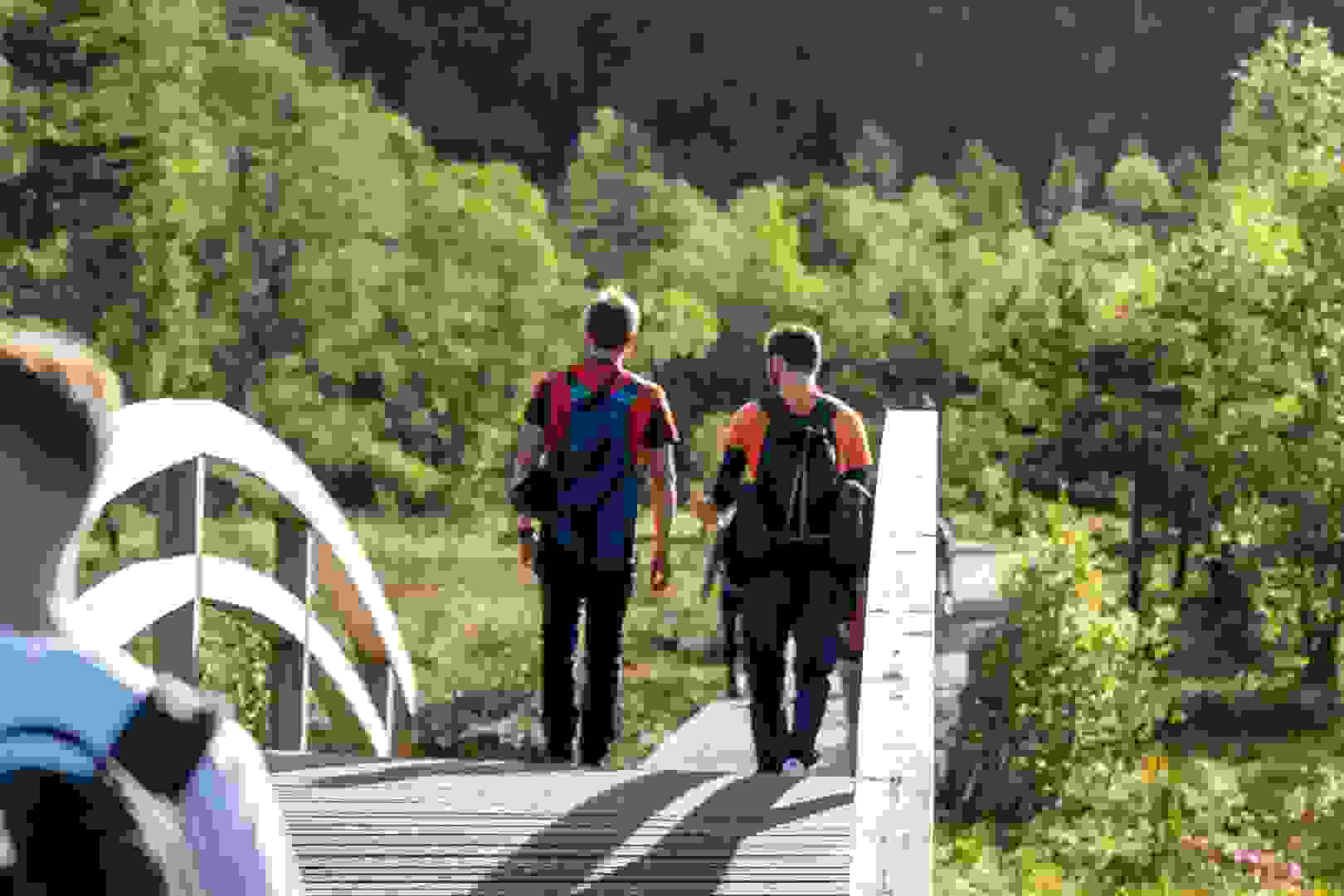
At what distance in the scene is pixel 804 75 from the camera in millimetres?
159375

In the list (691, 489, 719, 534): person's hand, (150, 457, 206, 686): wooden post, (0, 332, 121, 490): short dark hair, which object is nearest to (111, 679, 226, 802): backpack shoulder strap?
(0, 332, 121, 490): short dark hair

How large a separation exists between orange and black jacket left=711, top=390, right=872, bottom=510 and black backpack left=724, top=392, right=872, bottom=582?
0.06 ft

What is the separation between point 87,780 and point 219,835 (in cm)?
12

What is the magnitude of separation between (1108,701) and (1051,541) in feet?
5.12

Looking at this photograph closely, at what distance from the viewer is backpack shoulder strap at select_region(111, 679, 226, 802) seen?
1590 mm

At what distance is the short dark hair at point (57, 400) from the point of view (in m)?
1.54

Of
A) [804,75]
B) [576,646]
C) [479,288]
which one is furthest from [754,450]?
[804,75]

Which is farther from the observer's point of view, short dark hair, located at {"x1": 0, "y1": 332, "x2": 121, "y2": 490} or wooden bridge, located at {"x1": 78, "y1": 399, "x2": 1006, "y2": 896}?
wooden bridge, located at {"x1": 78, "y1": 399, "x2": 1006, "y2": 896}

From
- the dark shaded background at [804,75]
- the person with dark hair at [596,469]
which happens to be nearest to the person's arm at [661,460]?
the person with dark hair at [596,469]

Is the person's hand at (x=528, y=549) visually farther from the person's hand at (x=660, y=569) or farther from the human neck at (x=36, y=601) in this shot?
the human neck at (x=36, y=601)

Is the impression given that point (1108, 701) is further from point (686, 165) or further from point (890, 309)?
point (686, 165)

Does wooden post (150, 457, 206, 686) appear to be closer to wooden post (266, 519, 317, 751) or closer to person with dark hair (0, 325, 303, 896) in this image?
wooden post (266, 519, 317, 751)

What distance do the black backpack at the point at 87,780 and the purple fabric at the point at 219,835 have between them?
0.03 meters

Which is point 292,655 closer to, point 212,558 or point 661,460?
point 212,558
